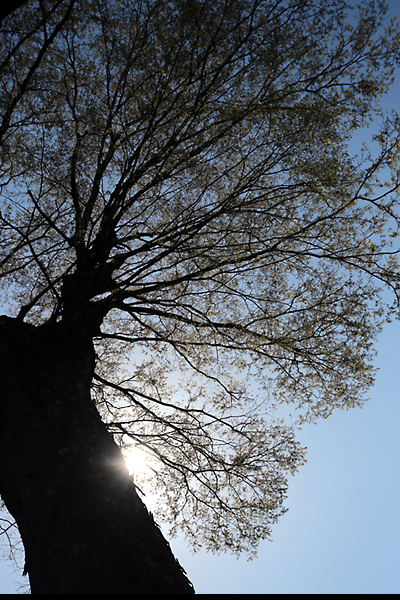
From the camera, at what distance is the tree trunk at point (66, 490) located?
195 centimetres

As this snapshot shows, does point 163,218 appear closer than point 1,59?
No

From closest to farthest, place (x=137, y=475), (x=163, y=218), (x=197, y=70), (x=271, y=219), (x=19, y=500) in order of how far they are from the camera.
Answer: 1. (x=19, y=500)
2. (x=197, y=70)
3. (x=271, y=219)
4. (x=163, y=218)
5. (x=137, y=475)

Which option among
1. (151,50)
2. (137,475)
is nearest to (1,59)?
(151,50)

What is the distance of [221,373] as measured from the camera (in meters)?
6.32

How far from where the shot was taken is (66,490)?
242 cm

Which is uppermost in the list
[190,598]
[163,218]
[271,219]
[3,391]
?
[163,218]

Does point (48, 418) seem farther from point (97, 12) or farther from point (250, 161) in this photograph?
point (97, 12)

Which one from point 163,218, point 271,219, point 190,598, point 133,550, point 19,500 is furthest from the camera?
point 163,218

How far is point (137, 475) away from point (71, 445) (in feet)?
17.5

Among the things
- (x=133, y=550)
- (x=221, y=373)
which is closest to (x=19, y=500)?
(x=133, y=550)

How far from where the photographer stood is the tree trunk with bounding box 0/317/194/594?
1948 mm

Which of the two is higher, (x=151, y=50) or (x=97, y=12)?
(x=97, y=12)

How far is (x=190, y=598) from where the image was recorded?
1.71 m

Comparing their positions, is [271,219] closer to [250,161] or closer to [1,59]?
[250,161]
